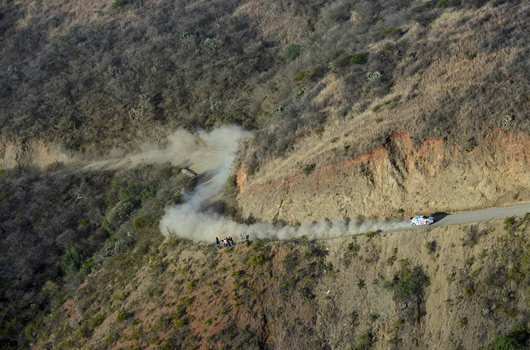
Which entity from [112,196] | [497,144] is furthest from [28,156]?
[497,144]

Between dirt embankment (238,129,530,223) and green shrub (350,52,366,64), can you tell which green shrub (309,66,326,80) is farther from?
dirt embankment (238,129,530,223)

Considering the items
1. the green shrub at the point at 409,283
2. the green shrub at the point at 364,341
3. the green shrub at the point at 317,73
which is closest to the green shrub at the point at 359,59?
the green shrub at the point at 317,73

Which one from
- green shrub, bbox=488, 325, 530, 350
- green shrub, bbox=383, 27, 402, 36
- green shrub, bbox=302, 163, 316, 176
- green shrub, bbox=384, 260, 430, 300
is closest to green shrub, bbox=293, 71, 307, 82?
green shrub, bbox=383, 27, 402, 36

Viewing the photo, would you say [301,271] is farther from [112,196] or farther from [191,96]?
[191,96]

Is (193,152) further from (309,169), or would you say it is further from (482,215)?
(482,215)

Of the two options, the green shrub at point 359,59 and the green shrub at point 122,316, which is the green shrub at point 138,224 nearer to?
the green shrub at point 122,316
